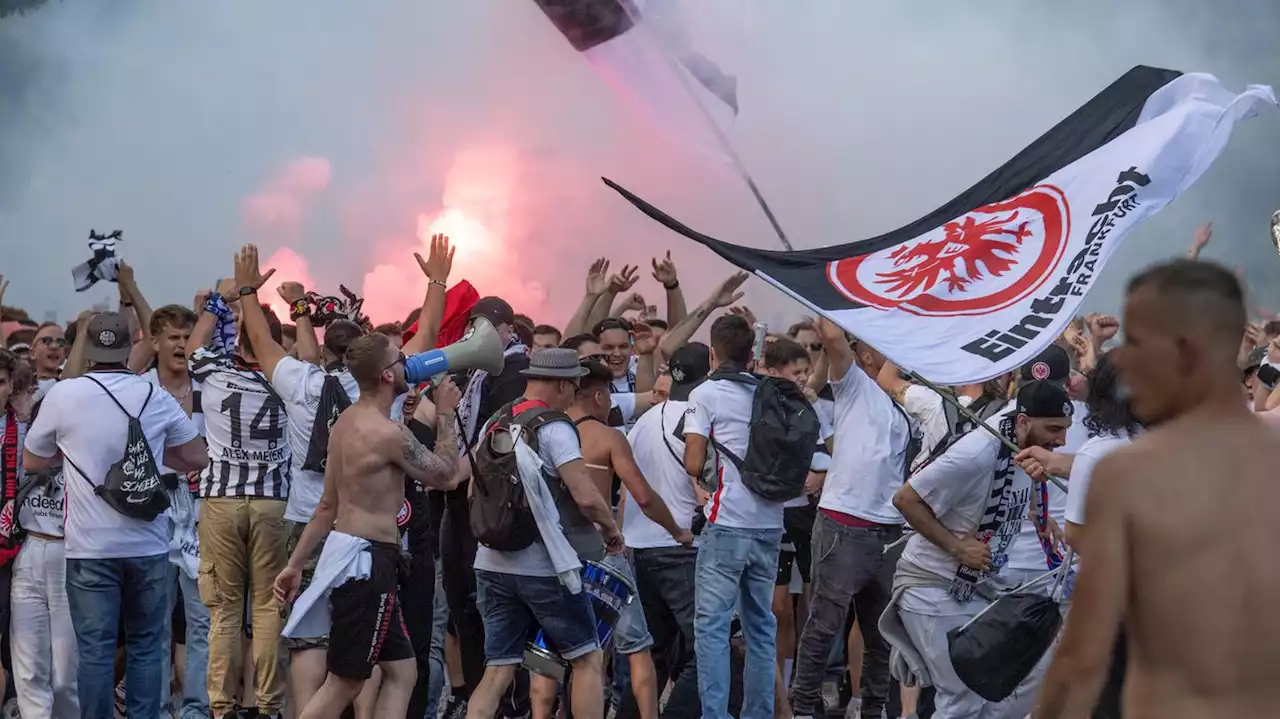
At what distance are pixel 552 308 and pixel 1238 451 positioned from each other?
14.3 meters

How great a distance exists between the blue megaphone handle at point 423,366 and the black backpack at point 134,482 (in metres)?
1.47

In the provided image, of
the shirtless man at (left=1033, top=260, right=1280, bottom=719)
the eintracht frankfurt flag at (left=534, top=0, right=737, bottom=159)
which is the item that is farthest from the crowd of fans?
the eintracht frankfurt flag at (left=534, top=0, right=737, bottom=159)

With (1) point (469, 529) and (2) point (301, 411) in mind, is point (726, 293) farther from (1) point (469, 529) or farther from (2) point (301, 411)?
(2) point (301, 411)

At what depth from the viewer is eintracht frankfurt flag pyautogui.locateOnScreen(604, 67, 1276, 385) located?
489 centimetres

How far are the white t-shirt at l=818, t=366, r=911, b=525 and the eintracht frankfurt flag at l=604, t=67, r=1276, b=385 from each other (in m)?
2.17

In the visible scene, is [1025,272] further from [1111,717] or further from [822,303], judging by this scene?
[1111,717]

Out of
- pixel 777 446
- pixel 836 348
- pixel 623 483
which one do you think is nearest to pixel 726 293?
pixel 836 348

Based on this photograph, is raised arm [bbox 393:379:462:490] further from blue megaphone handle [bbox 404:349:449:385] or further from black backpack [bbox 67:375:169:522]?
black backpack [bbox 67:375:169:522]

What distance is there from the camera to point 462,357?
6.27 meters

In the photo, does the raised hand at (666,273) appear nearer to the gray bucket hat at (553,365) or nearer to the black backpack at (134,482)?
the gray bucket hat at (553,365)

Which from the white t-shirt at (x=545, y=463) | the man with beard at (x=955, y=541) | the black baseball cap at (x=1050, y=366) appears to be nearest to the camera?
the man with beard at (x=955, y=541)

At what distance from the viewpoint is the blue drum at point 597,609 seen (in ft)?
21.4

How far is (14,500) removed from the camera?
7.07 m

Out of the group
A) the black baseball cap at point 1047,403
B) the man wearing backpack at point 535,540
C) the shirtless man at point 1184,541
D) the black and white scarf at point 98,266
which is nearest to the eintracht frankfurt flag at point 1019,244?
the black baseball cap at point 1047,403
